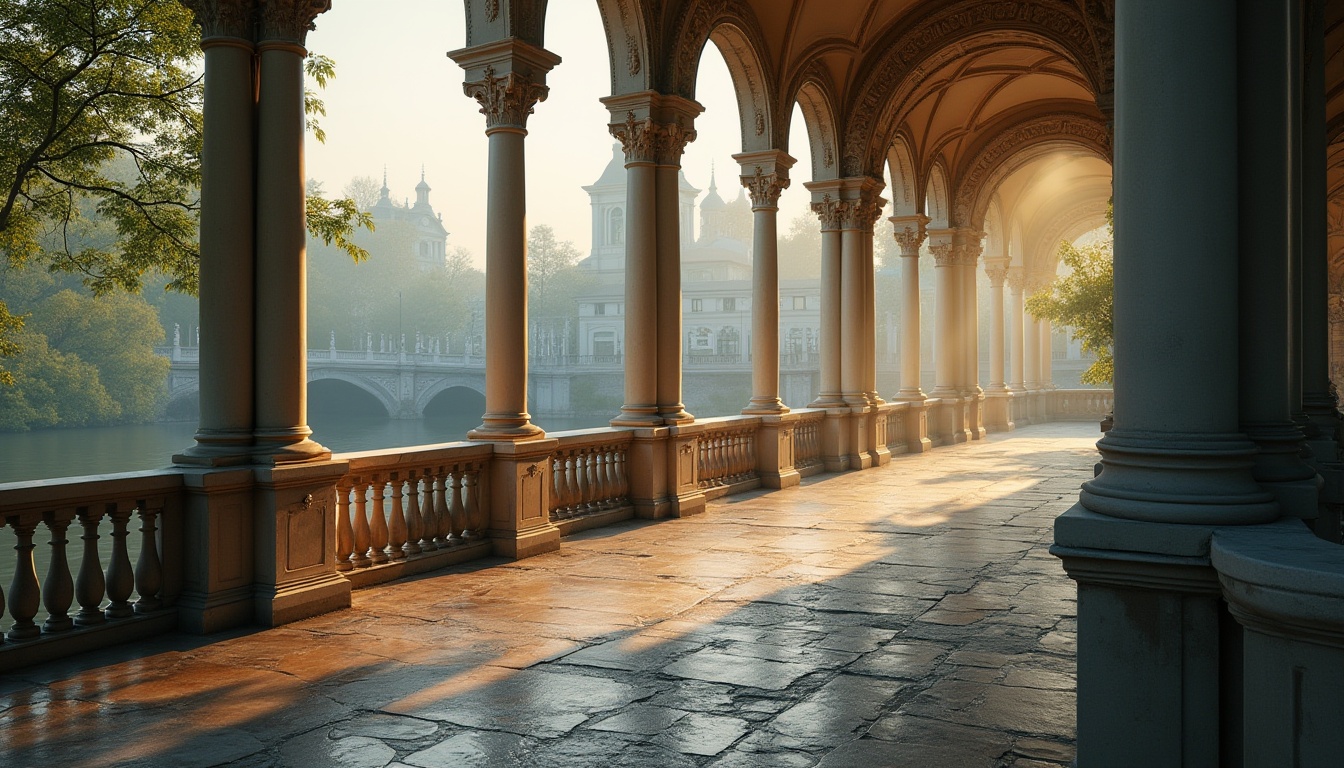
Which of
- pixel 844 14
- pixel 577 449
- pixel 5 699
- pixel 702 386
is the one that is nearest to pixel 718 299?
pixel 702 386

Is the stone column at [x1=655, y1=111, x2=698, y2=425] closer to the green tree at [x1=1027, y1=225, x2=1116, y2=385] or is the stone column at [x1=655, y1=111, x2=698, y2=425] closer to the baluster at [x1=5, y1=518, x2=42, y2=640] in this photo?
the baluster at [x1=5, y1=518, x2=42, y2=640]

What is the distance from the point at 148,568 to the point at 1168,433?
18.4 feet

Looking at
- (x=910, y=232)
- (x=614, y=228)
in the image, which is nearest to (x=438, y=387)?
(x=614, y=228)

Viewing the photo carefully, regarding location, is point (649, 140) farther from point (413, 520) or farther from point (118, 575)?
point (118, 575)

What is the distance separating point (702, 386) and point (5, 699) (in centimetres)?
6076

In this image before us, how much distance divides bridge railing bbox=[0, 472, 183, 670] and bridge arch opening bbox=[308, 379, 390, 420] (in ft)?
185

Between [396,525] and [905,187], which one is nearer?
[396,525]

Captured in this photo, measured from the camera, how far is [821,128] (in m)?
16.8

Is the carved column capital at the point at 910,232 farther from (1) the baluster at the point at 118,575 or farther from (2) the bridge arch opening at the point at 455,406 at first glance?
(2) the bridge arch opening at the point at 455,406

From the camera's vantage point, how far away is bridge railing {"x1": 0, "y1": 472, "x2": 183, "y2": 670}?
5422mm

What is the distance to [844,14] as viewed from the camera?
15398 millimetres

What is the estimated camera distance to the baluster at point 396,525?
25.8ft

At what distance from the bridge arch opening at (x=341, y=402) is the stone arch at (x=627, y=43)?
52.7 meters

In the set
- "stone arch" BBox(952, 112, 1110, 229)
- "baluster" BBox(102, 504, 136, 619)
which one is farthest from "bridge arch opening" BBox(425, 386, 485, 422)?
"baluster" BBox(102, 504, 136, 619)
